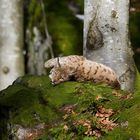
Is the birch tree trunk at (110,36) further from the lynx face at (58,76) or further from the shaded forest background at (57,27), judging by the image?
the shaded forest background at (57,27)

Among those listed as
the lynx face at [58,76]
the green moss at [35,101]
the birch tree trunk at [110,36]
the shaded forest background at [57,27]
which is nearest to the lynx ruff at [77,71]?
the lynx face at [58,76]

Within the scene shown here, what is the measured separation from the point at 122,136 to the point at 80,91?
1541 mm

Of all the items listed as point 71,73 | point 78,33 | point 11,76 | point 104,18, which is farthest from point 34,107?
point 78,33

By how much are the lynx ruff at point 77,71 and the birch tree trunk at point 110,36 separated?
0.47 m

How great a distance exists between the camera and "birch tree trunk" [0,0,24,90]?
12.4 metres

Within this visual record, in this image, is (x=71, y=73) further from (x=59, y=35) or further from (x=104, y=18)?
(x=59, y=35)

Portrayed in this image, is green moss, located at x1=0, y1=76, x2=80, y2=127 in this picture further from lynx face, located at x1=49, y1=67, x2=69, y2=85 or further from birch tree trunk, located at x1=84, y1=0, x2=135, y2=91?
birch tree trunk, located at x1=84, y1=0, x2=135, y2=91

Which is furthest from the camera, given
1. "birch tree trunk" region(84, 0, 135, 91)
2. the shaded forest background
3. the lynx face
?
the shaded forest background

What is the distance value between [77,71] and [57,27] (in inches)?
229

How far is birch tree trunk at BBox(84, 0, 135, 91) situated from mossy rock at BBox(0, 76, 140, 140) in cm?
128

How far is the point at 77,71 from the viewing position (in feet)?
24.5

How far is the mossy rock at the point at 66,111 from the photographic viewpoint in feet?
18.2

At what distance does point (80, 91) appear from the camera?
265 inches

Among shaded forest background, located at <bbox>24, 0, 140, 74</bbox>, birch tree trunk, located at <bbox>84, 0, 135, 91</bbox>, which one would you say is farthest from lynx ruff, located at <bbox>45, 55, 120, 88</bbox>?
shaded forest background, located at <bbox>24, 0, 140, 74</bbox>
